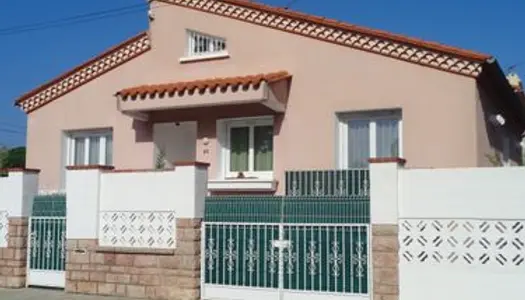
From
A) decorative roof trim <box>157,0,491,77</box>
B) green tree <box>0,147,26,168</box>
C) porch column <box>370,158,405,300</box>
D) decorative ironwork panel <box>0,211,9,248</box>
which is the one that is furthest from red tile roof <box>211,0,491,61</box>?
green tree <box>0,147,26,168</box>

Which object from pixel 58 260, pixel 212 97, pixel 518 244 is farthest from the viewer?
pixel 212 97

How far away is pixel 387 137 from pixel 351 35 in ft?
7.48

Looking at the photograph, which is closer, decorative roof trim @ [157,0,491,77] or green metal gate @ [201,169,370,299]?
green metal gate @ [201,169,370,299]

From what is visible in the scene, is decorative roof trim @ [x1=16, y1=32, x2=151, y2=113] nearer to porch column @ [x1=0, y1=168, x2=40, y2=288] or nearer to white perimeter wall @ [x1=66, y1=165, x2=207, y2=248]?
porch column @ [x1=0, y1=168, x2=40, y2=288]

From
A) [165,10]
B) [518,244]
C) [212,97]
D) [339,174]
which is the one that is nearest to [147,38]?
[165,10]

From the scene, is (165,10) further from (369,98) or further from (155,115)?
(369,98)

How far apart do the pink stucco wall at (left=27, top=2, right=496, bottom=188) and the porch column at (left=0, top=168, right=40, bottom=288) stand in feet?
10.5

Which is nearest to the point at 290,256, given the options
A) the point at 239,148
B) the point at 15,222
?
the point at 239,148

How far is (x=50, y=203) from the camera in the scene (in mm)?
13453

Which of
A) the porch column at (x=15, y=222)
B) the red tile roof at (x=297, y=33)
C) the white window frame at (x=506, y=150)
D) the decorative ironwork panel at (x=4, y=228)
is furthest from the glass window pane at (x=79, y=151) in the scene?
the white window frame at (x=506, y=150)

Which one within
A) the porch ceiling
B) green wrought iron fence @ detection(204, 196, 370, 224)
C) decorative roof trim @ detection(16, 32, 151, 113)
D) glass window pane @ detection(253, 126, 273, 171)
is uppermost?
decorative roof trim @ detection(16, 32, 151, 113)

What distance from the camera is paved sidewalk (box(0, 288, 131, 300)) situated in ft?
39.9

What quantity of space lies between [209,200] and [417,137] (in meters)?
4.45

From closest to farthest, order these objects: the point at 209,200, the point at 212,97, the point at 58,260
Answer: the point at 209,200
the point at 58,260
the point at 212,97
